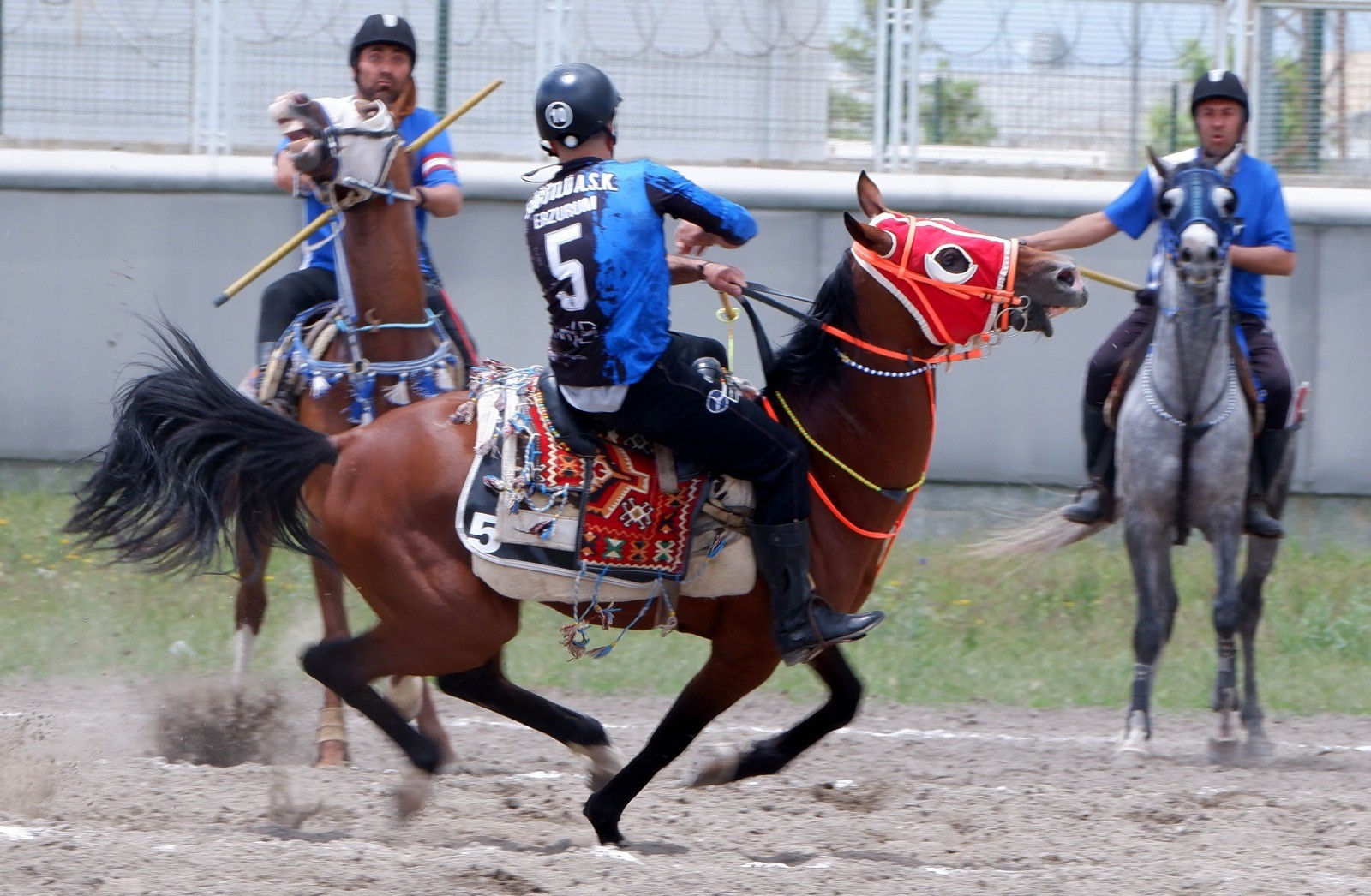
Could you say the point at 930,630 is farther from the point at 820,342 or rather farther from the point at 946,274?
the point at 946,274

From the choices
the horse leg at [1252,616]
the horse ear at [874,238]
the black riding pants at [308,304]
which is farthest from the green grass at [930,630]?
the horse ear at [874,238]

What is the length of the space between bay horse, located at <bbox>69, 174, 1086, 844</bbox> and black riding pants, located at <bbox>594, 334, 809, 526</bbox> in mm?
225

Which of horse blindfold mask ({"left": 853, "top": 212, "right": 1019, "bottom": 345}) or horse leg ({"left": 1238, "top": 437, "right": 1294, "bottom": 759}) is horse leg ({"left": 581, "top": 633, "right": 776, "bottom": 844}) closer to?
horse blindfold mask ({"left": 853, "top": 212, "right": 1019, "bottom": 345})

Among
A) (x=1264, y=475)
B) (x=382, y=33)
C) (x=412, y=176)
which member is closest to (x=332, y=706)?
(x=412, y=176)

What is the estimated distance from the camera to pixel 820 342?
4832mm

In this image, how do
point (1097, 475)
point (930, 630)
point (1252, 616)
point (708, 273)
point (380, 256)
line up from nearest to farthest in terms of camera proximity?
point (708, 273) → point (380, 256) → point (1097, 475) → point (1252, 616) → point (930, 630)

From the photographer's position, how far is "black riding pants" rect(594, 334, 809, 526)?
4.48 meters

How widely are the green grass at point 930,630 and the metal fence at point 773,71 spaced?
8.49 feet

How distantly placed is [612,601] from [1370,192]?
772cm

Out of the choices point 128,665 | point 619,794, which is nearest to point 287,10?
point 128,665

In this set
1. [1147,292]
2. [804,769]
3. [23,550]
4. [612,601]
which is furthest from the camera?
[23,550]

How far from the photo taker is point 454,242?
10.4m

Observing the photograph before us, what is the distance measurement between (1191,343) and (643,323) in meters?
3.09

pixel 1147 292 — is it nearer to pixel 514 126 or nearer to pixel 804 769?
pixel 804 769
